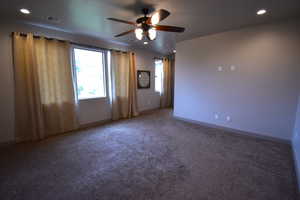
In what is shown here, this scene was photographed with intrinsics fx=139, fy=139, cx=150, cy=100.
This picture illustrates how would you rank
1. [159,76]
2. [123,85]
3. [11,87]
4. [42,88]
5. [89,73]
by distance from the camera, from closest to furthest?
[11,87], [42,88], [89,73], [123,85], [159,76]

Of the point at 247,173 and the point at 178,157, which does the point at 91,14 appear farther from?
the point at 247,173

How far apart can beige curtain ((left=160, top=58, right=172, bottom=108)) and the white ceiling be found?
129 inches

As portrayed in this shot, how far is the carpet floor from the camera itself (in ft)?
5.51

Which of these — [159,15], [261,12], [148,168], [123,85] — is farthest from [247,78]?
[123,85]

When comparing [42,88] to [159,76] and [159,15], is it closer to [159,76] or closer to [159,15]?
[159,15]

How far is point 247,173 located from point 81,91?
13.7 feet

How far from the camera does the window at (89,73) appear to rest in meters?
3.89

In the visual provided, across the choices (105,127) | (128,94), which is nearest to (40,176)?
(105,127)

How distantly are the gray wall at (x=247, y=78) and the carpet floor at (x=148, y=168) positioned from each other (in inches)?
21.8

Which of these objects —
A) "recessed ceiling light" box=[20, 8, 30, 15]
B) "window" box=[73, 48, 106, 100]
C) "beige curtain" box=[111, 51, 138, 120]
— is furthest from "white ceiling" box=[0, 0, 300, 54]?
"beige curtain" box=[111, 51, 138, 120]

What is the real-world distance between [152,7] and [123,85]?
2.88 m

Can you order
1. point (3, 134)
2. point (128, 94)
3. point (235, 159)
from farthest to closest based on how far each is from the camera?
1. point (128, 94)
2. point (3, 134)
3. point (235, 159)

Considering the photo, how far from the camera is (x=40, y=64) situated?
3172 mm

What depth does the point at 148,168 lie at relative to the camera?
2143 millimetres
